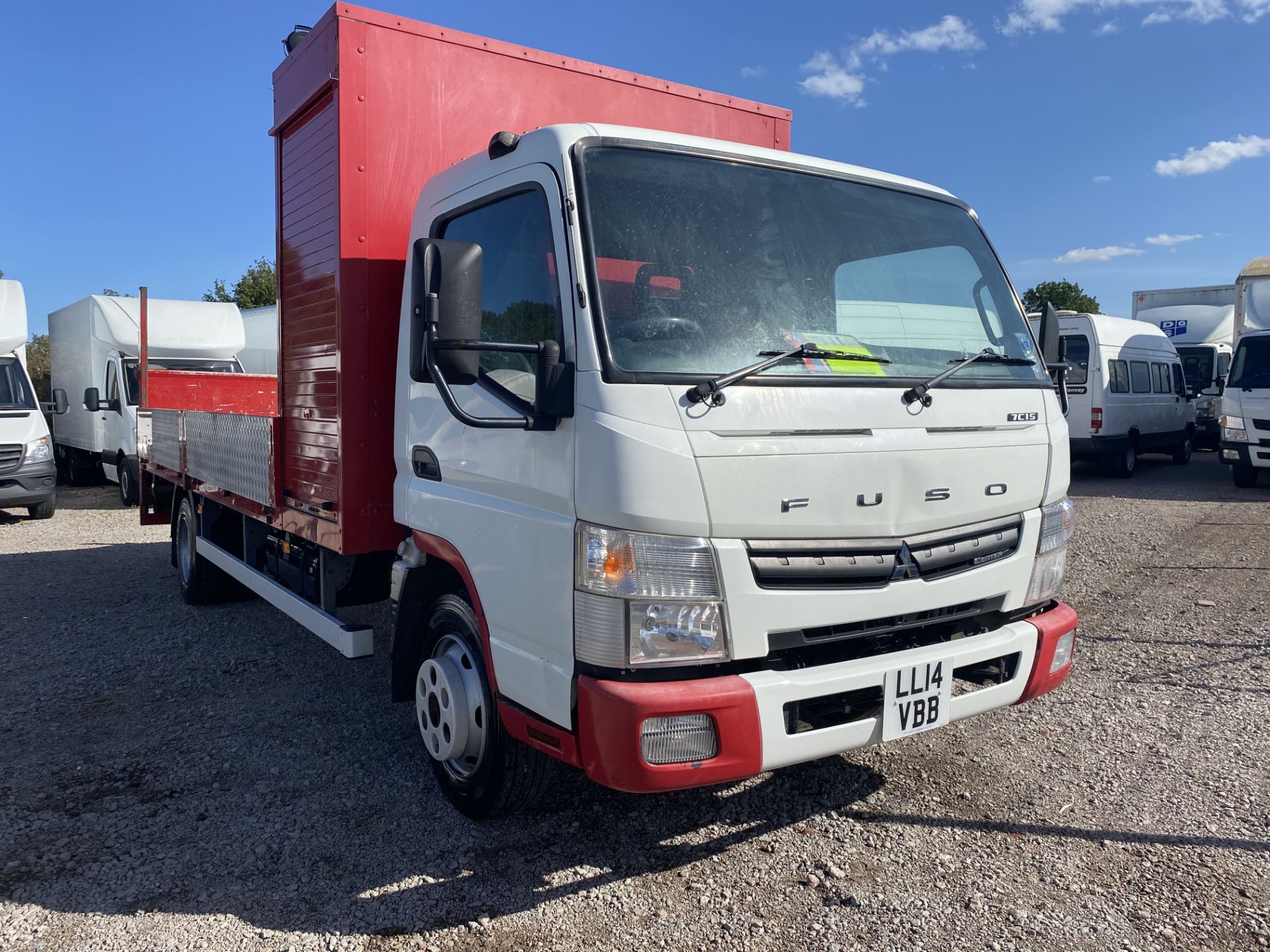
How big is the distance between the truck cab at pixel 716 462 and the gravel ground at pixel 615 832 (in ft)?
1.79

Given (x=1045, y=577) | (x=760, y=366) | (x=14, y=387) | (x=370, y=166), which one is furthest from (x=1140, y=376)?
(x=14, y=387)

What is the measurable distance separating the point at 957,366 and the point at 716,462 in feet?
3.81

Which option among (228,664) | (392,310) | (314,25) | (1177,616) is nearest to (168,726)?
(228,664)

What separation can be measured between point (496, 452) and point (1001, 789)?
2.49 m

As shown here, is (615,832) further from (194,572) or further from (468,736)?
(194,572)

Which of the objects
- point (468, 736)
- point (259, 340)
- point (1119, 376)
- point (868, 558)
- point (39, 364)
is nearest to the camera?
point (868, 558)

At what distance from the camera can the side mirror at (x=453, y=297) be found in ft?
9.53

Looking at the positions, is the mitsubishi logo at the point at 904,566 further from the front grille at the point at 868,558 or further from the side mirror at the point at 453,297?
the side mirror at the point at 453,297

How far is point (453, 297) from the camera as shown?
292 cm

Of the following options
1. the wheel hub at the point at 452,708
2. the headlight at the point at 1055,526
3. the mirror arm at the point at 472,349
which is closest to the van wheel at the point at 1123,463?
the headlight at the point at 1055,526

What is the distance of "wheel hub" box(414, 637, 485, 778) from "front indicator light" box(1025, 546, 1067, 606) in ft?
6.74

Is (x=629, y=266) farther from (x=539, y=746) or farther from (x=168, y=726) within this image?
(x=168, y=726)

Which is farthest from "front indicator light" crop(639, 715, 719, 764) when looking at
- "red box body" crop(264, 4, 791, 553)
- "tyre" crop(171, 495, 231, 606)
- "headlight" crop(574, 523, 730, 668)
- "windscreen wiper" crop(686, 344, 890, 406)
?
"tyre" crop(171, 495, 231, 606)

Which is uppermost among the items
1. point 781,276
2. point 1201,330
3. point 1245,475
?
point 1201,330
